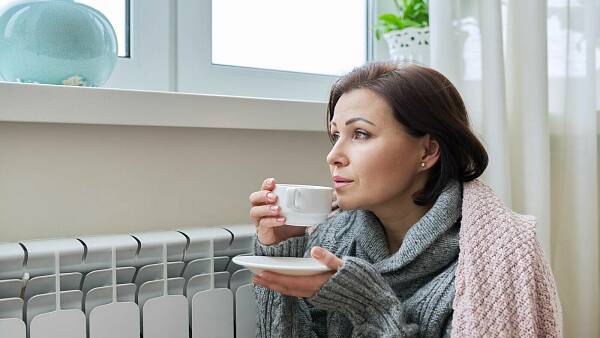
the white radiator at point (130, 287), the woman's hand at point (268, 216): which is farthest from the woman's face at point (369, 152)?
the white radiator at point (130, 287)

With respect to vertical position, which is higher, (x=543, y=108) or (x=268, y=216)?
(x=543, y=108)

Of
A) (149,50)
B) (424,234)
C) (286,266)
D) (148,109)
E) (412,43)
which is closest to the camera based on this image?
(286,266)

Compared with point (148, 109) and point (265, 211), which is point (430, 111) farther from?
point (148, 109)

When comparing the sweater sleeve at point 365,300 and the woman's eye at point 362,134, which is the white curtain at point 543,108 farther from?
the sweater sleeve at point 365,300

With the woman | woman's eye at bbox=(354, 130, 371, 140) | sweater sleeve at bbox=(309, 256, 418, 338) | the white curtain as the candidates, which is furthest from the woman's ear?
the white curtain

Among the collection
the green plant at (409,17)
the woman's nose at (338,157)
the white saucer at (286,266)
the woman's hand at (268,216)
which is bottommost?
the white saucer at (286,266)

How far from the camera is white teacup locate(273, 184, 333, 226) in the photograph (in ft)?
3.04

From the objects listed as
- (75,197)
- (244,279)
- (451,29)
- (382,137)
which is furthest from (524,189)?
(75,197)

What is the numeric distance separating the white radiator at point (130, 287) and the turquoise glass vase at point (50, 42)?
28 cm

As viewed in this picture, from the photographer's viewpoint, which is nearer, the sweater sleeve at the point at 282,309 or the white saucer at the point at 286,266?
the white saucer at the point at 286,266

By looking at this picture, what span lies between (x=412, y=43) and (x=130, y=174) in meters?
0.74

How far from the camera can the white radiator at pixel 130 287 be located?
0.92 meters

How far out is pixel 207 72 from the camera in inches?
55.1

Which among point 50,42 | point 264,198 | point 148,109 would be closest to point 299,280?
point 264,198
